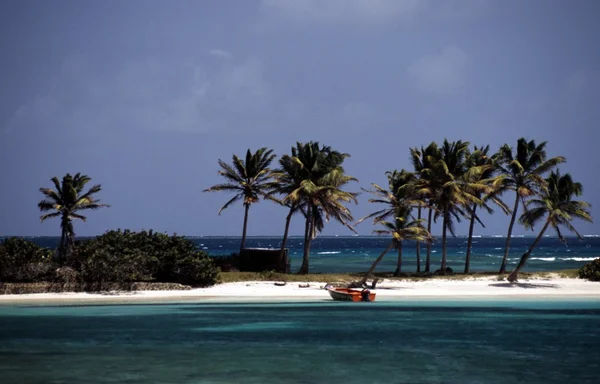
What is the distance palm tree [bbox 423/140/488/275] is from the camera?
5438cm

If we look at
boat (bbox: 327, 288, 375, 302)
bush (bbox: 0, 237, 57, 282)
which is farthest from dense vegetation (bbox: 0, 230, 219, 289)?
boat (bbox: 327, 288, 375, 302)

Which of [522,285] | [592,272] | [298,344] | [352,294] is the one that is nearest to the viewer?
[298,344]

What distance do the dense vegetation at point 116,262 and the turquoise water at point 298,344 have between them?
4.52 meters

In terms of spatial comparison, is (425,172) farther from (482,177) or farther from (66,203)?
(66,203)

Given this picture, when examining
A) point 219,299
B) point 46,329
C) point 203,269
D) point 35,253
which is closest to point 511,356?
point 46,329

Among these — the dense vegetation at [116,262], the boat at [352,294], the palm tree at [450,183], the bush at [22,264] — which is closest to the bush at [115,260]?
the dense vegetation at [116,262]

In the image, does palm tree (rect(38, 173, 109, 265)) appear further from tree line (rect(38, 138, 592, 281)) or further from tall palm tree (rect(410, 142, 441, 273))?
tall palm tree (rect(410, 142, 441, 273))

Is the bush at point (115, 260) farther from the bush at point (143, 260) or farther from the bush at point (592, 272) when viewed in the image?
the bush at point (592, 272)

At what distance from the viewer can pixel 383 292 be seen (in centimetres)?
4809

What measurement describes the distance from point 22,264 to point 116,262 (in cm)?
517

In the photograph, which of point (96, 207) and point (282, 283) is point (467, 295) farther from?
point (96, 207)

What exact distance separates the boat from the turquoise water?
2.35 meters

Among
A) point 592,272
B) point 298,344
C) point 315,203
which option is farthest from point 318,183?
point 298,344

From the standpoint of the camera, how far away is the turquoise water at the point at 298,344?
20641 mm
